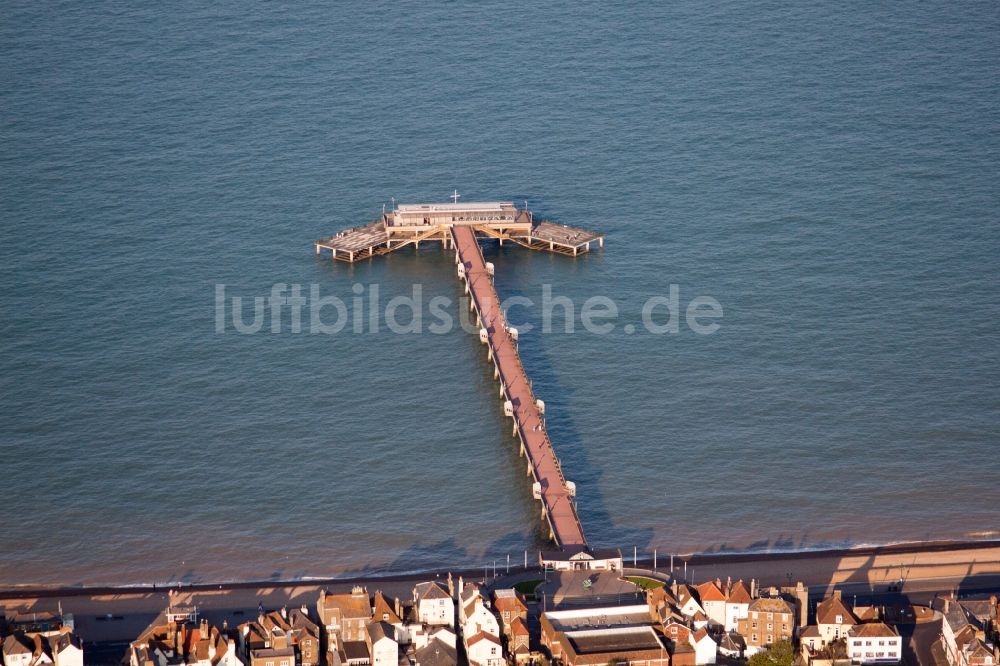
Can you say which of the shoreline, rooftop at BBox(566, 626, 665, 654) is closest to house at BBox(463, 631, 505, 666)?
rooftop at BBox(566, 626, 665, 654)

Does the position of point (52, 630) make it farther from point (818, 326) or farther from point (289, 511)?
point (818, 326)

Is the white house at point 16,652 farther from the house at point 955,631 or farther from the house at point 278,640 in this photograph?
the house at point 955,631

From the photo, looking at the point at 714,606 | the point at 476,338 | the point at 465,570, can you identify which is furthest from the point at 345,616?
the point at 476,338

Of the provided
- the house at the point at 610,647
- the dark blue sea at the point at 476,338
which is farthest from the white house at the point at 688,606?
the dark blue sea at the point at 476,338

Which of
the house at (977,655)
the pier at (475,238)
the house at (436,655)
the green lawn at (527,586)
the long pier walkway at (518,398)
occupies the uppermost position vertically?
the pier at (475,238)

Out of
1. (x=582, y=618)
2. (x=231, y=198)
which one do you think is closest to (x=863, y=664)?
(x=582, y=618)

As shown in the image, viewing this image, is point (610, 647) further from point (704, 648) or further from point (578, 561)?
point (578, 561)
